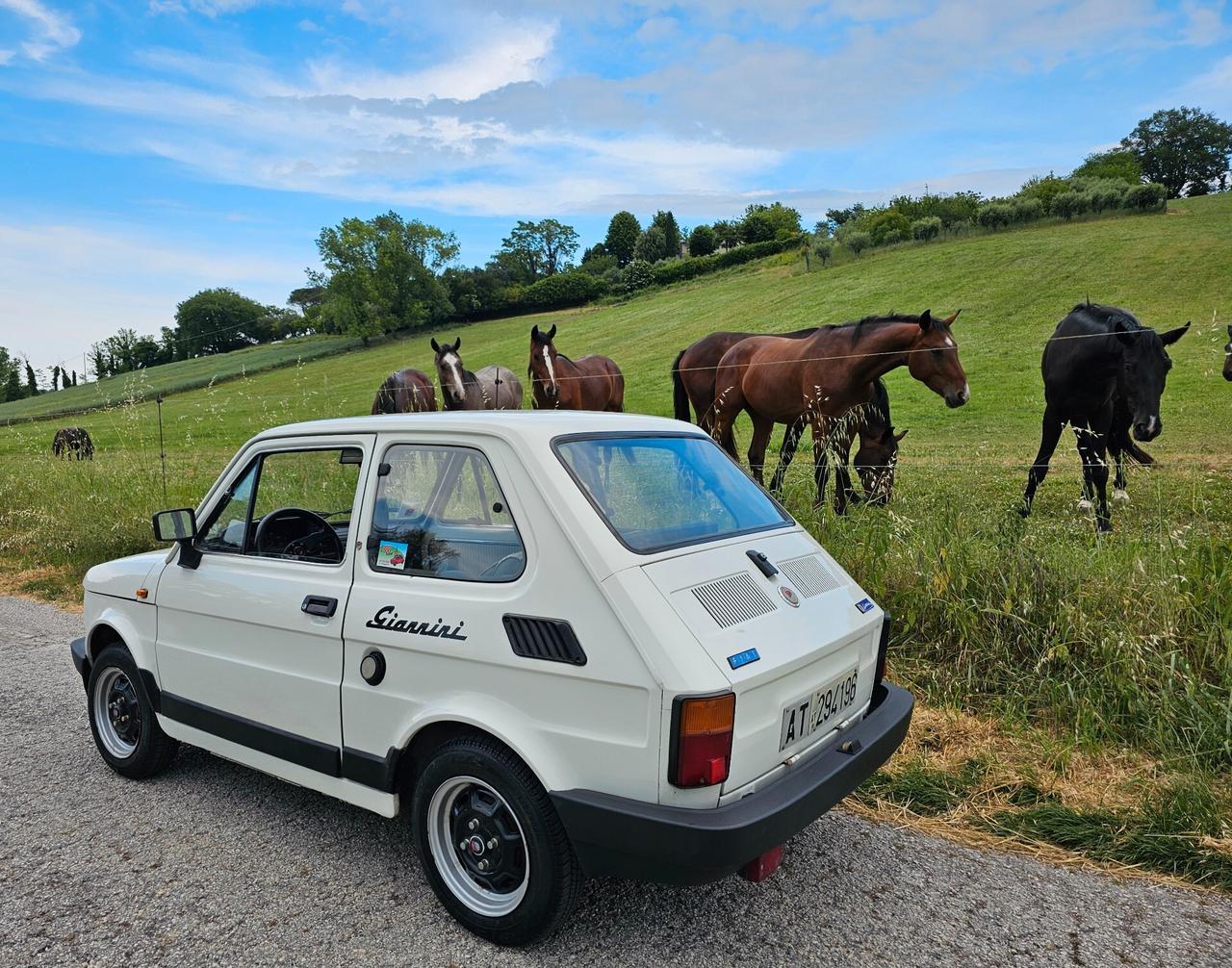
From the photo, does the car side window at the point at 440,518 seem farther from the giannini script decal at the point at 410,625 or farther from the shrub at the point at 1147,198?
the shrub at the point at 1147,198

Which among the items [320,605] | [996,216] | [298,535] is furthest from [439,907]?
[996,216]

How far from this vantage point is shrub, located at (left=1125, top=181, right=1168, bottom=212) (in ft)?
111

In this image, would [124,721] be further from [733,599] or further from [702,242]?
[702,242]

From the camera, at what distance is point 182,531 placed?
3.87 m

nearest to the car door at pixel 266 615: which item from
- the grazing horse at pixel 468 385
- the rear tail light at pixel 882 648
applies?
the rear tail light at pixel 882 648

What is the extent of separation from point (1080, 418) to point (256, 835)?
8221 millimetres

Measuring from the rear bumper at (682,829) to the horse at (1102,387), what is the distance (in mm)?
5235

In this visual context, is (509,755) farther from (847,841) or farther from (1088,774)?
(1088,774)

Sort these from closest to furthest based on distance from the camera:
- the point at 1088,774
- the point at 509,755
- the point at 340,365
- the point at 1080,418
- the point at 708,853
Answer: the point at 708,853 < the point at 509,755 < the point at 1088,774 < the point at 1080,418 < the point at 340,365

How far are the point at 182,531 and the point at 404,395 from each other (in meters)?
10.00

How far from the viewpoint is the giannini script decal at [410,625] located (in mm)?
2799

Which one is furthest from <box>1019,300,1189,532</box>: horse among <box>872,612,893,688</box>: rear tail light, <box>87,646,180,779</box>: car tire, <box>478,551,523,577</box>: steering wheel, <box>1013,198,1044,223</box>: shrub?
<box>1013,198,1044,223</box>: shrub

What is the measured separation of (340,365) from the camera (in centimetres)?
3834

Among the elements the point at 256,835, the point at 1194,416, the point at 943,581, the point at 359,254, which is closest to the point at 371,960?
the point at 256,835
